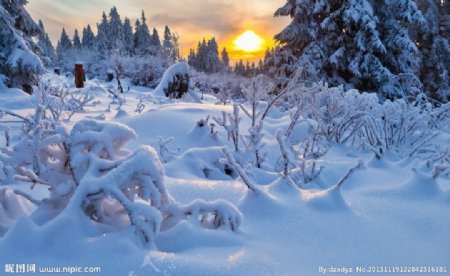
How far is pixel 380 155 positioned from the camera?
3.37 meters

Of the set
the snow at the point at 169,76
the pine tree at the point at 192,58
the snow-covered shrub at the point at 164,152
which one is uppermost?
the pine tree at the point at 192,58

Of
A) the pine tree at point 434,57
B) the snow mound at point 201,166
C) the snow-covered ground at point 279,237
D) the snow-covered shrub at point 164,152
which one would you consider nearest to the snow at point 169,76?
the snow-covered shrub at point 164,152

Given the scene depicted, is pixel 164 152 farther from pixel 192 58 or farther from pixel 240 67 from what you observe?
pixel 240 67

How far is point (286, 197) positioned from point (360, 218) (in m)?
0.41

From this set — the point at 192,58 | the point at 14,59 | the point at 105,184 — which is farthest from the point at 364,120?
the point at 192,58

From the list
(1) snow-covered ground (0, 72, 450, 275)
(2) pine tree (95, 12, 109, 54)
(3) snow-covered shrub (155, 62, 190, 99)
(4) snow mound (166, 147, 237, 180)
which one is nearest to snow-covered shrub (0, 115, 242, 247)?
(1) snow-covered ground (0, 72, 450, 275)

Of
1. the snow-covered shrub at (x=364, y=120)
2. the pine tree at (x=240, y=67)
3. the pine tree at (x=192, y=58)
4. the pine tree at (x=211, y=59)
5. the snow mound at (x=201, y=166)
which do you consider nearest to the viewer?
the snow mound at (x=201, y=166)

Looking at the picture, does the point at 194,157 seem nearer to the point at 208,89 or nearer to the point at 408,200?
the point at 408,200

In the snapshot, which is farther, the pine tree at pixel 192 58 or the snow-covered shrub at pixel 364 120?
the pine tree at pixel 192 58

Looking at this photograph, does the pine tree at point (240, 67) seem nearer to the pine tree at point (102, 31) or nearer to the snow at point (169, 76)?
the pine tree at point (102, 31)

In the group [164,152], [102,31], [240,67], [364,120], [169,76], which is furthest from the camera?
[240,67]

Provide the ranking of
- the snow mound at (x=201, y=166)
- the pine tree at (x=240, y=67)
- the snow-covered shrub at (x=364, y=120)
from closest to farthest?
1. the snow mound at (x=201, y=166)
2. the snow-covered shrub at (x=364, y=120)
3. the pine tree at (x=240, y=67)

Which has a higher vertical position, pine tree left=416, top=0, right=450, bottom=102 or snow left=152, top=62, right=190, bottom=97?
pine tree left=416, top=0, right=450, bottom=102

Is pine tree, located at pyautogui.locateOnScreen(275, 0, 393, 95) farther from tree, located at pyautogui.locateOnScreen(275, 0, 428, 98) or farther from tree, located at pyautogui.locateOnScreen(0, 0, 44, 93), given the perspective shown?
tree, located at pyautogui.locateOnScreen(0, 0, 44, 93)
